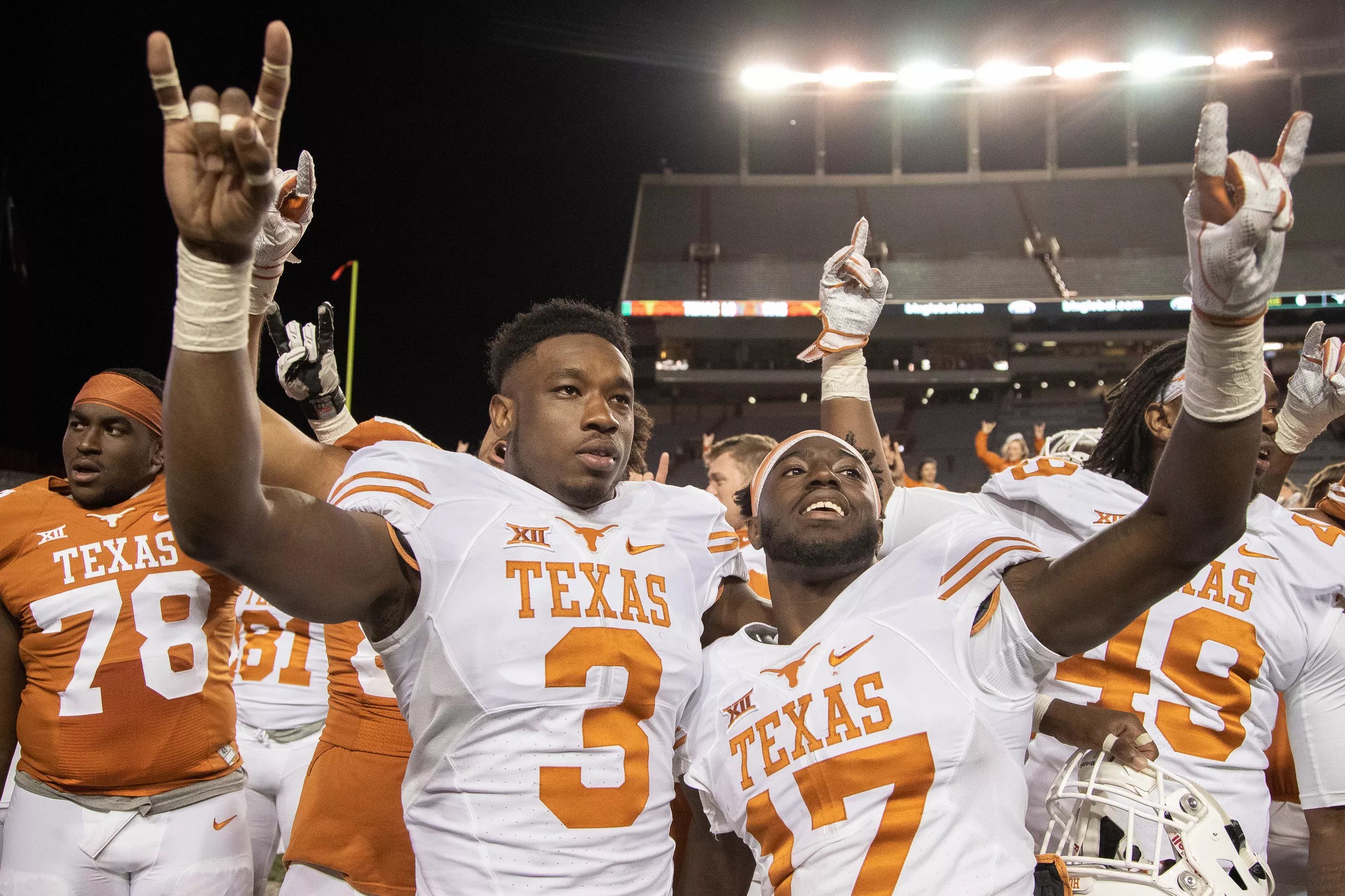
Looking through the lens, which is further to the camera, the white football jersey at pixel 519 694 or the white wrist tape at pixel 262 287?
the white wrist tape at pixel 262 287

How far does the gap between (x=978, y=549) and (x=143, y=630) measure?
7.27 feet

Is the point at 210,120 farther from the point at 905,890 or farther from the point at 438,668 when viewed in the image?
the point at 905,890

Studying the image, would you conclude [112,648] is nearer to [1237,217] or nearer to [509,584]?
[509,584]

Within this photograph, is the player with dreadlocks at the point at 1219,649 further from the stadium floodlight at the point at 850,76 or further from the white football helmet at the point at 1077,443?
the stadium floodlight at the point at 850,76

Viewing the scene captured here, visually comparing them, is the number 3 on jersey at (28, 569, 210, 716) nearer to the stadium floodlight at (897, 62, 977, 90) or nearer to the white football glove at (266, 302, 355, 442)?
the white football glove at (266, 302, 355, 442)

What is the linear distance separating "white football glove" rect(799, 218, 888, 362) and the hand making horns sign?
204cm

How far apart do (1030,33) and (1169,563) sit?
20.7 m

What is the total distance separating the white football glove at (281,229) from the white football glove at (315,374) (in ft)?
2.94

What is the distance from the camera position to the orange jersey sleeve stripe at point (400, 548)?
1678mm

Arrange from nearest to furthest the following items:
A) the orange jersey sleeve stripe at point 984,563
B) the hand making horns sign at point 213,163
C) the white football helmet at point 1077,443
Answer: the hand making horns sign at point 213,163, the orange jersey sleeve stripe at point 984,563, the white football helmet at point 1077,443

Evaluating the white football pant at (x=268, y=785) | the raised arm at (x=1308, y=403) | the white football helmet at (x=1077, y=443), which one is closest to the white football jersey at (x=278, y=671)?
the white football pant at (x=268, y=785)

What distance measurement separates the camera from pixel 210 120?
3.87 feet

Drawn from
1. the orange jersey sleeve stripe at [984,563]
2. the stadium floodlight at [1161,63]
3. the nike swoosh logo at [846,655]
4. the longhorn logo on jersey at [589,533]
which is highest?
the stadium floodlight at [1161,63]

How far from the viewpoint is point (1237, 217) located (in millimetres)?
1251
